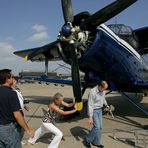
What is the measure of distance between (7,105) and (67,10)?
199 inches

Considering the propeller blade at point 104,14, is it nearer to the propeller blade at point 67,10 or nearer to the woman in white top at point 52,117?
the propeller blade at point 67,10

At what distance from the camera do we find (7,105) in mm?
4059

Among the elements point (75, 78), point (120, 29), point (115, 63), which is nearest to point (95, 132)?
point (75, 78)

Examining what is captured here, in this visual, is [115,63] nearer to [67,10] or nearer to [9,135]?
[67,10]

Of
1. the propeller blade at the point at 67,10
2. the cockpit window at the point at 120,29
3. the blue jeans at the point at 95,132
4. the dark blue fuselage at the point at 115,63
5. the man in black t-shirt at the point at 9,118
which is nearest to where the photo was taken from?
the man in black t-shirt at the point at 9,118

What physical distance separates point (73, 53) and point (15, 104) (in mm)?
4229

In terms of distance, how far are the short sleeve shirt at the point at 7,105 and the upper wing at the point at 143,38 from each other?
325 inches

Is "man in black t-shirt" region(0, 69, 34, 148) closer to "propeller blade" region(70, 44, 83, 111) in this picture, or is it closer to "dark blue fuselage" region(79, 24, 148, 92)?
"propeller blade" region(70, 44, 83, 111)

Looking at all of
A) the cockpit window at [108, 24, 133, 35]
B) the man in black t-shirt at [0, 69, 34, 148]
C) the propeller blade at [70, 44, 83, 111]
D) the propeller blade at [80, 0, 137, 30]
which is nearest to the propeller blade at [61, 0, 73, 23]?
the propeller blade at [80, 0, 137, 30]

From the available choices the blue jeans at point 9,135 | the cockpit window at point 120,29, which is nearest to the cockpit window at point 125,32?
the cockpit window at point 120,29

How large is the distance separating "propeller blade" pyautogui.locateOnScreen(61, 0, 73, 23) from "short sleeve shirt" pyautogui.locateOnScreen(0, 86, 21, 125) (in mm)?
4539

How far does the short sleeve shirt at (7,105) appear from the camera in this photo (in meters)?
4.03

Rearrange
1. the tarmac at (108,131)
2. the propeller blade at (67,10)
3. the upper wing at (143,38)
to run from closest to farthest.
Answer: the tarmac at (108,131)
the propeller blade at (67,10)
the upper wing at (143,38)

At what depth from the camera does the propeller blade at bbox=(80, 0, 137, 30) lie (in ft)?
25.3
